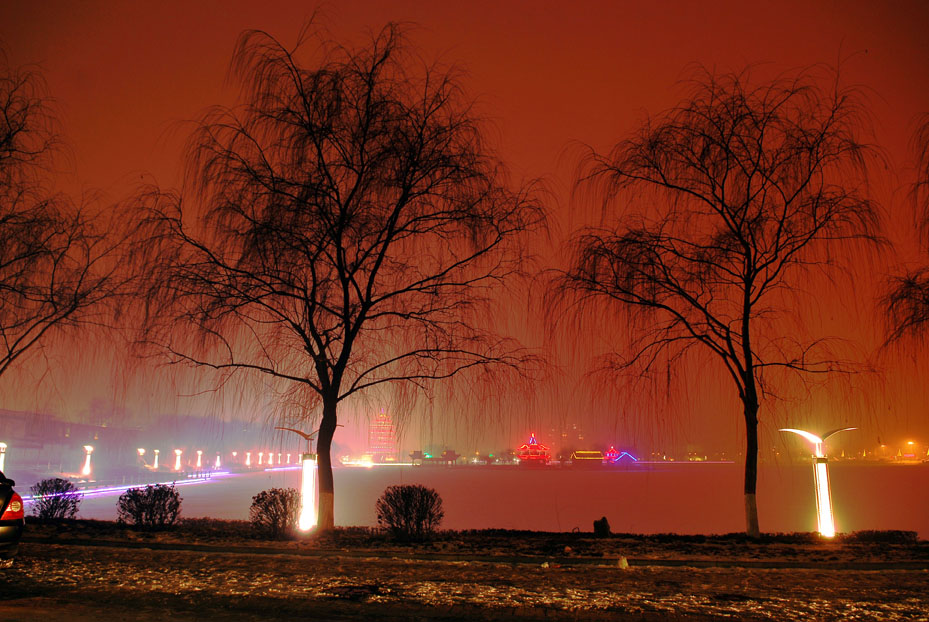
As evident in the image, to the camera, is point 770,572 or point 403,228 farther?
point 403,228

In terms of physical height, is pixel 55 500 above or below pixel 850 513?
above

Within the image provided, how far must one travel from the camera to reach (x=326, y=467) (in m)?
14.1

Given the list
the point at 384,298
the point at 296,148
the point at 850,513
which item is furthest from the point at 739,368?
the point at 850,513

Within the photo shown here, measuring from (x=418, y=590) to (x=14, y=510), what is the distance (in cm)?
533

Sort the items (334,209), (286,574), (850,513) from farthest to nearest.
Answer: (850,513) → (334,209) → (286,574)

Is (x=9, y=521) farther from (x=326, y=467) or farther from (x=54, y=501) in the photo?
(x=54, y=501)

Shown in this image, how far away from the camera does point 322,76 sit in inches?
570

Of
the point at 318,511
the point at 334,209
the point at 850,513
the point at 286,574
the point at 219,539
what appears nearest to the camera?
the point at 286,574

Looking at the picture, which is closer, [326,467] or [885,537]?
[885,537]

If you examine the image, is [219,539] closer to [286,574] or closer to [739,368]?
[286,574]

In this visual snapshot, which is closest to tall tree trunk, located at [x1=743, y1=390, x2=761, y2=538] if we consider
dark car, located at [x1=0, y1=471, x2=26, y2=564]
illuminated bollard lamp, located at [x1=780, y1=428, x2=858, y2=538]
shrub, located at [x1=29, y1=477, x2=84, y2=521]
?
illuminated bollard lamp, located at [x1=780, y1=428, x2=858, y2=538]

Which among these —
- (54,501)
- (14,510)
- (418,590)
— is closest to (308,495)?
(14,510)

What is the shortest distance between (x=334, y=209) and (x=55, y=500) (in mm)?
9242

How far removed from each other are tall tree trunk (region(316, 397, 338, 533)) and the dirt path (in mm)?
3779
